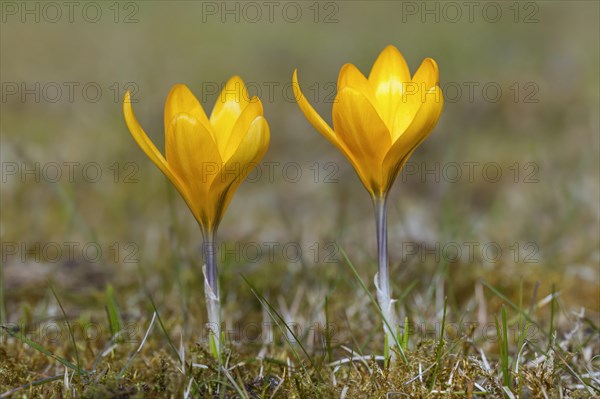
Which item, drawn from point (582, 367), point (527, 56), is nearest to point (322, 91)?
point (527, 56)

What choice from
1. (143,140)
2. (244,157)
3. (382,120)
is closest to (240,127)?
(244,157)

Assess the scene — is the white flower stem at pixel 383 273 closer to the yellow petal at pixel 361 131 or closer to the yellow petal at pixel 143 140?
the yellow petal at pixel 361 131

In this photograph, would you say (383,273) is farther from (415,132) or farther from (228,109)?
(228,109)

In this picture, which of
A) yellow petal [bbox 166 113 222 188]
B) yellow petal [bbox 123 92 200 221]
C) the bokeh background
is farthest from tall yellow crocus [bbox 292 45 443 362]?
the bokeh background

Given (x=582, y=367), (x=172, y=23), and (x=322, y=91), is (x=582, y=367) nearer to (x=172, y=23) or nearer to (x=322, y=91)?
(x=322, y=91)

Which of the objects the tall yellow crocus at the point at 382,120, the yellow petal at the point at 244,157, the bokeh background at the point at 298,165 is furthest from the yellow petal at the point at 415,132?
the bokeh background at the point at 298,165

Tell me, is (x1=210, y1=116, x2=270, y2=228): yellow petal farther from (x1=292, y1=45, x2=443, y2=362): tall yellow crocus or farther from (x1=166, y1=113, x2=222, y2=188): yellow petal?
(x1=292, y1=45, x2=443, y2=362): tall yellow crocus
